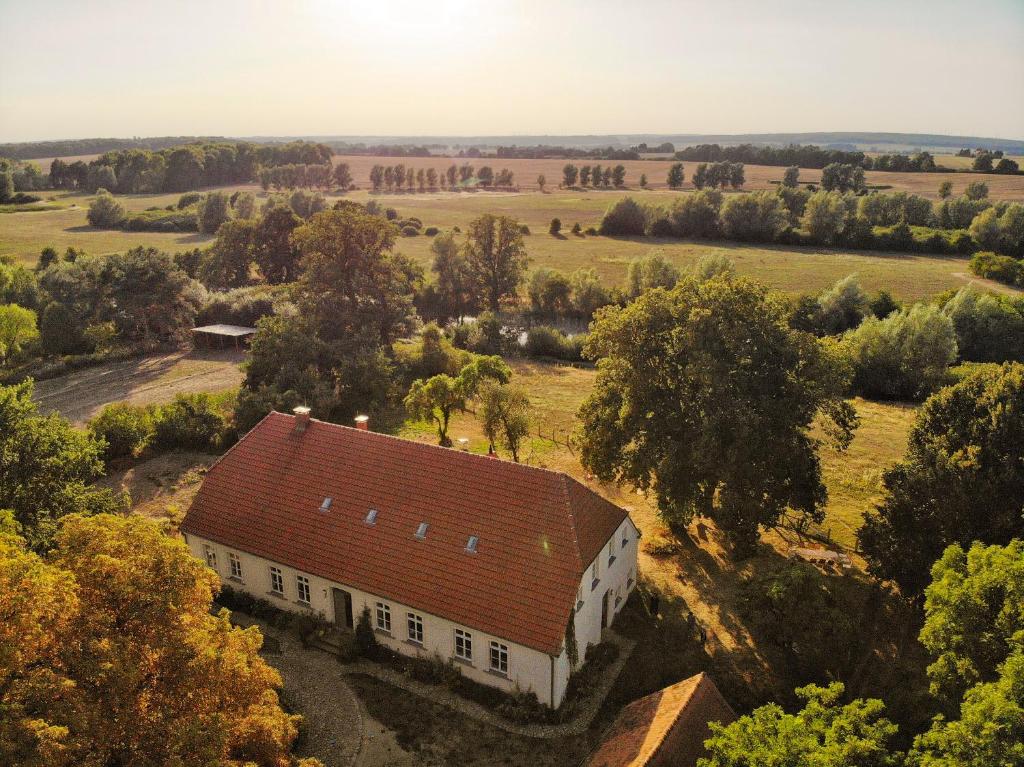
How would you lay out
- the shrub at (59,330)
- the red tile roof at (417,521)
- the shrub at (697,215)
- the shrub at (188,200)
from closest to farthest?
1. the red tile roof at (417,521)
2. the shrub at (59,330)
3. the shrub at (697,215)
4. the shrub at (188,200)

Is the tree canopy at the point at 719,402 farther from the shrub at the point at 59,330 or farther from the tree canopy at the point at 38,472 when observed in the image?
the shrub at the point at 59,330

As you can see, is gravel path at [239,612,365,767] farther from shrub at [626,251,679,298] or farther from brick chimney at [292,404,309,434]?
shrub at [626,251,679,298]

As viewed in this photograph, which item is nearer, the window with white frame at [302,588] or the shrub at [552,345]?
the window with white frame at [302,588]

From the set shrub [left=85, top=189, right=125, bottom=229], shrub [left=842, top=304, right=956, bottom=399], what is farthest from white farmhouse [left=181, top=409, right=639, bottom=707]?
shrub [left=85, top=189, right=125, bottom=229]

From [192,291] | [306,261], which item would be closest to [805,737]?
[306,261]

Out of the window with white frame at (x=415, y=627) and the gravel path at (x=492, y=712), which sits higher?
the window with white frame at (x=415, y=627)

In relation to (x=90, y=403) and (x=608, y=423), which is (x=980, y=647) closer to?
(x=608, y=423)

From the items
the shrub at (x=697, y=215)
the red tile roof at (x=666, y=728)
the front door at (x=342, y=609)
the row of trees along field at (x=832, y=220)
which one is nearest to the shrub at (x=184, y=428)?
the front door at (x=342, y=609)

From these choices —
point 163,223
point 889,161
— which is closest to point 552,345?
point 163,223
